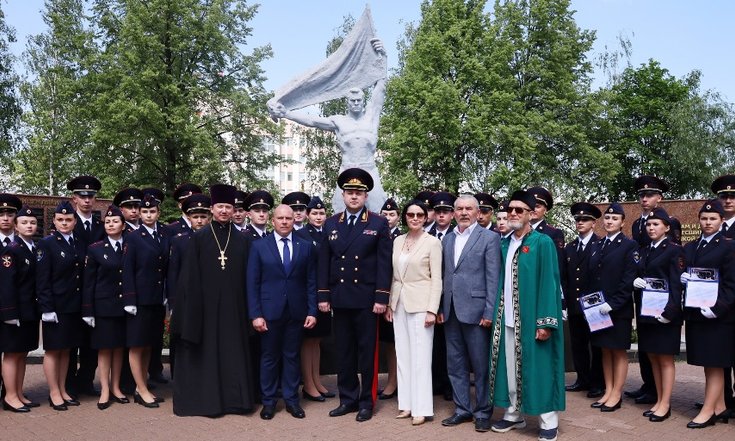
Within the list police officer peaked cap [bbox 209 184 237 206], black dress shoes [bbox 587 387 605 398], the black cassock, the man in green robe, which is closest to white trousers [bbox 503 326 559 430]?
the man in green robe

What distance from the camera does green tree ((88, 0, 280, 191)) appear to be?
22.6 meters

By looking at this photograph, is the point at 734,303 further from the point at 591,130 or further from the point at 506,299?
the point at 591,130

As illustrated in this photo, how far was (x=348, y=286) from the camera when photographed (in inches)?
243

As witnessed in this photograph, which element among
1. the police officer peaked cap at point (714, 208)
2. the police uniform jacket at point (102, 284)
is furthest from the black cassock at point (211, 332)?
the police officer peaked cap at point (714, 208)

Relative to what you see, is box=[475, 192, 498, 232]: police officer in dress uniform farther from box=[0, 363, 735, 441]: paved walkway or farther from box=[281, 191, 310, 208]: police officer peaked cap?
box=[0, 363, 735, 441]: paved walkway

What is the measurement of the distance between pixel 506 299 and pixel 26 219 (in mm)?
4880

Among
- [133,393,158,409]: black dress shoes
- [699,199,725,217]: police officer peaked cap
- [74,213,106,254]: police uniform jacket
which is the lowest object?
[133,393,158,409]: black dress shoes

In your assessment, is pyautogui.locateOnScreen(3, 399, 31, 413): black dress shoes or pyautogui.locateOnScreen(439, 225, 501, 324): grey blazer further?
pyautogui.locateOnScreen(3, 399, 31, 413): black dress shoes

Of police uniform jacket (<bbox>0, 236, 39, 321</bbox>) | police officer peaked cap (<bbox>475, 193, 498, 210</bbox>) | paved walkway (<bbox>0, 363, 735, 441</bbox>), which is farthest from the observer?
police officer peaked cap (<bbox>475, 193, 498, 210</bbox>)

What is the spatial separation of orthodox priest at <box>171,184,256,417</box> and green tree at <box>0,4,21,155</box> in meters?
21.5

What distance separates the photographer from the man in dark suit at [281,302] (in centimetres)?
630

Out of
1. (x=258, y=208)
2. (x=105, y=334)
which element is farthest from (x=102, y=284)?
(x=258, y=208)

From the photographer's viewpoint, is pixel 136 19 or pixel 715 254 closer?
pixel 715 254

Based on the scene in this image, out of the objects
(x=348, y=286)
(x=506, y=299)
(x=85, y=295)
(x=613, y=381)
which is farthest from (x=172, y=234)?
(x=613, y=381)
